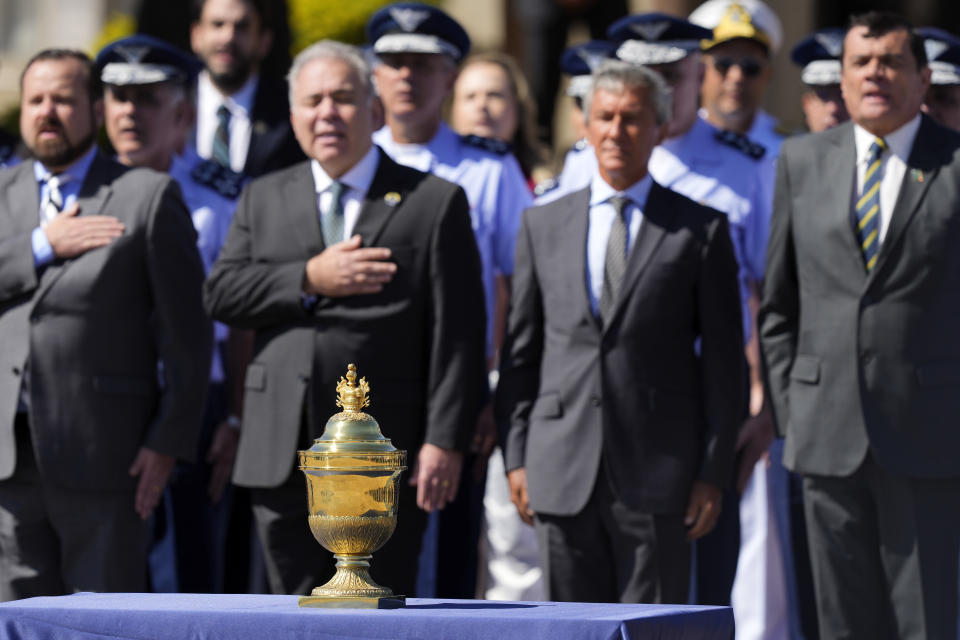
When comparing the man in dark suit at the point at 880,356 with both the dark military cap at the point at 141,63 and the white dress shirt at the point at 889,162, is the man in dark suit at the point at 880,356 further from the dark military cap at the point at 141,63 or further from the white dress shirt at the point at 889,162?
the dark military cap at the point at 141,63

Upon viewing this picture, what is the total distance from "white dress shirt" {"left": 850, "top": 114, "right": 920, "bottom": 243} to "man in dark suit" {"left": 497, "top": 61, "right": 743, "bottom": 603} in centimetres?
49

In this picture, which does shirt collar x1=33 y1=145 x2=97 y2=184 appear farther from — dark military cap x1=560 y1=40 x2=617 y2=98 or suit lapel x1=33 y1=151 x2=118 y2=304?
dark military cap x1=560 y1=40 x2=617 y2=98

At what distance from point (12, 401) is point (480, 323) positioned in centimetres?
156

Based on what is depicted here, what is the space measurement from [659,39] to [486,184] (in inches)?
33.7

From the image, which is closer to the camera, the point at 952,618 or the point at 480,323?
the point at 952,618

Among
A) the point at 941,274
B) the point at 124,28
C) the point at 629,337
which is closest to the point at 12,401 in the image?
the point at 629,337

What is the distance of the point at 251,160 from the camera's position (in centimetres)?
790

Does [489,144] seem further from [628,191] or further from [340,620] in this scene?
[340,620]

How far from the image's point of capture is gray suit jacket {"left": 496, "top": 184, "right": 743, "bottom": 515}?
6090mm

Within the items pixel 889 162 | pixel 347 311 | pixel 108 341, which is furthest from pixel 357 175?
pixel 889 162

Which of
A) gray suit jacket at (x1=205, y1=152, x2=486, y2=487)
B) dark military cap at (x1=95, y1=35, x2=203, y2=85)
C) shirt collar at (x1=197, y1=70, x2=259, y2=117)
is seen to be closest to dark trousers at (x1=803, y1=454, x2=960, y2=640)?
gray suit jacket at (x1=205, y1=152, x2=486, y2=487)

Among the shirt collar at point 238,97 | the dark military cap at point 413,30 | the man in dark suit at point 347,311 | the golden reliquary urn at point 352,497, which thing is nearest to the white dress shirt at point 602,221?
the man in dark suit at point 347,311

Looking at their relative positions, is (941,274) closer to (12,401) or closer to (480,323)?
(480,323)

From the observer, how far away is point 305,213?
21.2 ft
